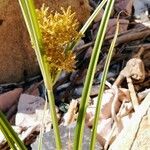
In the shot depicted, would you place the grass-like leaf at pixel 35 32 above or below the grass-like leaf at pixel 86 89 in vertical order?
above

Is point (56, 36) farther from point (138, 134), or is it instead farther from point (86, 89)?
point (138, 134)

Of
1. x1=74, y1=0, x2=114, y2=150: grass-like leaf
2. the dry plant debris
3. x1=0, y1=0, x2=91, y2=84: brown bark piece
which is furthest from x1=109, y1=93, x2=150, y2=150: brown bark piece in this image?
x1=0, y1=0, x2=91, y2=84: brown bark piece

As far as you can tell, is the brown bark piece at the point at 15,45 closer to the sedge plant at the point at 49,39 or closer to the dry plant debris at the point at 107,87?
the dry plant debris at the point at 107,87

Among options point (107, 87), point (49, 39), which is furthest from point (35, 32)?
point (107, 87)

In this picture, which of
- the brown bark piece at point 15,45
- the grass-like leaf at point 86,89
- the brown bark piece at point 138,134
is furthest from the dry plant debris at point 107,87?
the grass-like leaf at point 86,89

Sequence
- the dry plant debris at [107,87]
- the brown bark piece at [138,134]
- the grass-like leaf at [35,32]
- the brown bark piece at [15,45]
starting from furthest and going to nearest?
the brown bark piece at [15,45]
the dry plant debris at [107,87]
the brown bark piece at [138,134]
the grass-like leaf at [35,32]

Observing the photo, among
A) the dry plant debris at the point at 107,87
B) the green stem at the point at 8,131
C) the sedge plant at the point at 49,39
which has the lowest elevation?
the dry plant debris at the point at 107,87

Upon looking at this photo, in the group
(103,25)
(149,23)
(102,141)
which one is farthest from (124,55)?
(103,25)

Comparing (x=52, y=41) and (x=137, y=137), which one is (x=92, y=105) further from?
(x=52, y=41)
